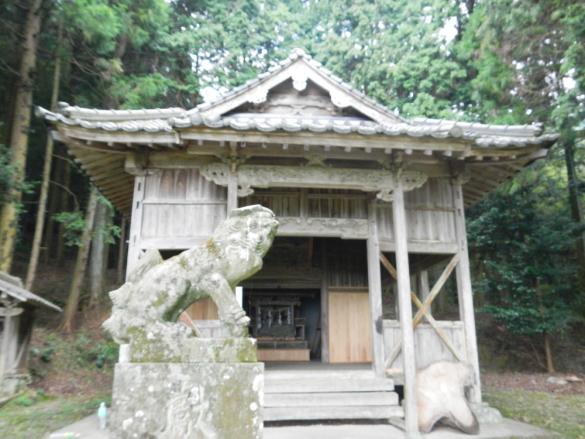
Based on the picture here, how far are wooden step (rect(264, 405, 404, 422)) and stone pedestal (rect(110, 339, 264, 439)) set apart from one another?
3685 millimetres

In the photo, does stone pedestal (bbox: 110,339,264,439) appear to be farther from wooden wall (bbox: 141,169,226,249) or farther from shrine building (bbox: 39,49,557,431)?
wooden wall (bbox: 141,169,226,249)

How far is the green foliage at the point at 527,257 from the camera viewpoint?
11812mm

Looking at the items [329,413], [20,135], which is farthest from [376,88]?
[329,413]

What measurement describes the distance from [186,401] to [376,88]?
48.8 feet

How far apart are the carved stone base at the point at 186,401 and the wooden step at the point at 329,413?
3680 mm

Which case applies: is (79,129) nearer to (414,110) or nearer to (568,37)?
→ (568,37)

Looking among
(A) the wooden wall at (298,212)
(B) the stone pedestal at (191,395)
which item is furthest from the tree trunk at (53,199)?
(B) the stone pedestal at (191,395)

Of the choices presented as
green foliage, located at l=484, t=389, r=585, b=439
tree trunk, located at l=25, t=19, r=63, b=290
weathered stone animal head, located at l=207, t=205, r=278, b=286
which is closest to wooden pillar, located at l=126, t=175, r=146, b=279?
weathered stone animal head, located at l=207, t=205, r=278, b=286

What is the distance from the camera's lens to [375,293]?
771 cm

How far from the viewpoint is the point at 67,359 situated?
11.9 m

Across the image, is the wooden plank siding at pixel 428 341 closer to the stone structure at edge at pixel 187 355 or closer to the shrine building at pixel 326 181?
the shrine building at pixel 326 181

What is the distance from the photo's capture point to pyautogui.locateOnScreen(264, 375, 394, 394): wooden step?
6.99 metres

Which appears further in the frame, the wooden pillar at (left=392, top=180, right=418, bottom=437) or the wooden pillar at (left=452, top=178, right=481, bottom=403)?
the wooden pillar at (left=452, top=178, right=481, bottom=403)

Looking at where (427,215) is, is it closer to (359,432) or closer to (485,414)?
(485,414)
